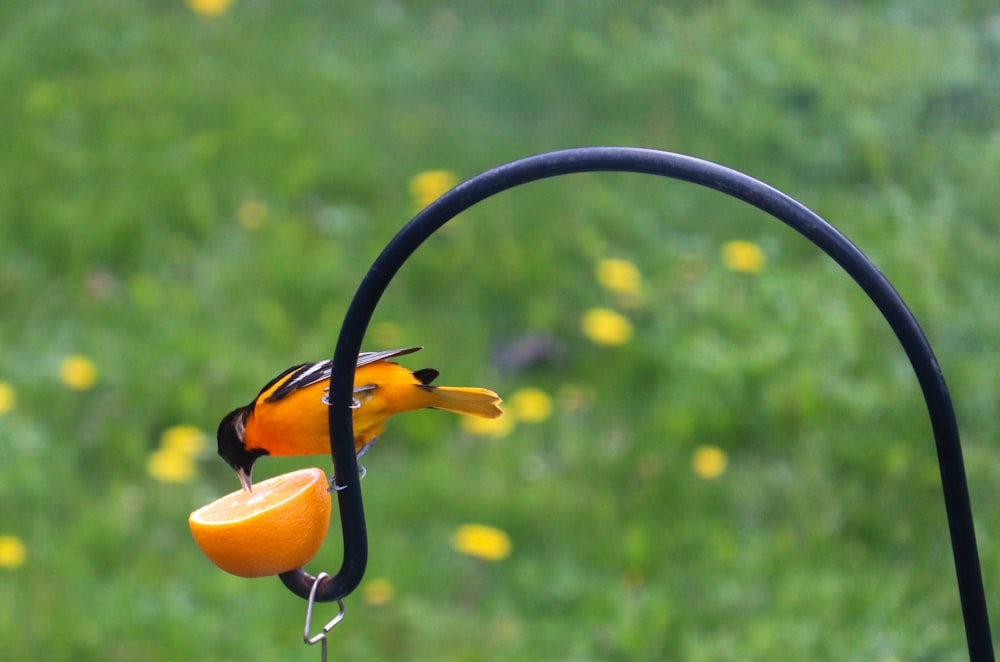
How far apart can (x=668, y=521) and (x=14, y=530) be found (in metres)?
1.71

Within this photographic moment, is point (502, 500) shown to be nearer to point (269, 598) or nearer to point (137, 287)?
point (269, 598)

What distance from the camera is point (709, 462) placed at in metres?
3.14

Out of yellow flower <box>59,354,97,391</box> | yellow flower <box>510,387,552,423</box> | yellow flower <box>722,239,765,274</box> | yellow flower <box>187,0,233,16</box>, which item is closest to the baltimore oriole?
yellow flower <box>510,387,552,423</box>

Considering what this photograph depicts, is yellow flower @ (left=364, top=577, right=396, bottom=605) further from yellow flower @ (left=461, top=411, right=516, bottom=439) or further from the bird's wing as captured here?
the bird's wing

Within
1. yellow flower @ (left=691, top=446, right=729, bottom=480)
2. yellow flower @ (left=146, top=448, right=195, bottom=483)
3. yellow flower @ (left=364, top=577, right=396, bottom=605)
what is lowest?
yellow flower @ (left=364, top=577, right=396, bottom=605)

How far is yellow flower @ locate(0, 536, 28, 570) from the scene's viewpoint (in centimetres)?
279

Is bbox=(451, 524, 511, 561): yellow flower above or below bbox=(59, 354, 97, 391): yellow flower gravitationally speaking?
below

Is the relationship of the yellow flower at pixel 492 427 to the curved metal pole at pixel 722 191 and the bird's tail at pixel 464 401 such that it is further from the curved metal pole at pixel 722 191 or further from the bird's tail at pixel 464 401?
the curved metal pole at pixel 722 191

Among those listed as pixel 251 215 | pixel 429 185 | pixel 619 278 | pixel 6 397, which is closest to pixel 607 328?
pixel 619 278

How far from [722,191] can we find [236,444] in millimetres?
706

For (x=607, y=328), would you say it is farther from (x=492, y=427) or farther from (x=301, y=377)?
(x=301, y=377)

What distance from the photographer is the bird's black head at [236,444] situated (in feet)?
4.65

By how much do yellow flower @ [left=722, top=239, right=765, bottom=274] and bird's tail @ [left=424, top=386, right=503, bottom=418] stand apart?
2.40 m

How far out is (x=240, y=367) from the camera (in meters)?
3.35
